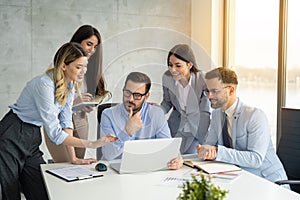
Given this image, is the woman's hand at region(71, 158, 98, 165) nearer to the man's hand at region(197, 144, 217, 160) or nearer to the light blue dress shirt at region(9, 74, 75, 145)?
the light blue dress shirt at region(9, 74, 75, 145)

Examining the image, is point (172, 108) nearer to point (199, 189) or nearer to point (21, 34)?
point (199, 189)

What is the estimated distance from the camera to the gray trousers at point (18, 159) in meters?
1.94

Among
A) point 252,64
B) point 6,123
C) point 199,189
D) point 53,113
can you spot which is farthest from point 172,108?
point 252,64

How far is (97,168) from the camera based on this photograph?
1.78 metres

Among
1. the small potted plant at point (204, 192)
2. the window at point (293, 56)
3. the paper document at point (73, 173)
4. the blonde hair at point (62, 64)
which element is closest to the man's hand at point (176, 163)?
the paper document at point (73, 173)

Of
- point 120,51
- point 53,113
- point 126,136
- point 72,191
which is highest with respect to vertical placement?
point 120,51

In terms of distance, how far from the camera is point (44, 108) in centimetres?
185

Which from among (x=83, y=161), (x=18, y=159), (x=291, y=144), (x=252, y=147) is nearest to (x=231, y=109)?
(x=252, y=147)

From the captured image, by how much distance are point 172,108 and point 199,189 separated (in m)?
1.13

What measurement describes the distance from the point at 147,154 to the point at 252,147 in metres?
0.56

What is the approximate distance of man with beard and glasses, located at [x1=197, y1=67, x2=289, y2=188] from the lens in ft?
6.15

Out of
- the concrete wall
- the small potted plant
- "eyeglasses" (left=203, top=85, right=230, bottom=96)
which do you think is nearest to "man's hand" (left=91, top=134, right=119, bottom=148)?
"eyeglasses" (left=203, top=85, right=230, bottom=96)

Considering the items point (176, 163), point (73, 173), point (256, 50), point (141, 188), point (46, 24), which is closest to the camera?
point (141, 188)

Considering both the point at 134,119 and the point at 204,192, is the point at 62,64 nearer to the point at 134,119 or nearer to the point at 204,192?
the point at 134,119
